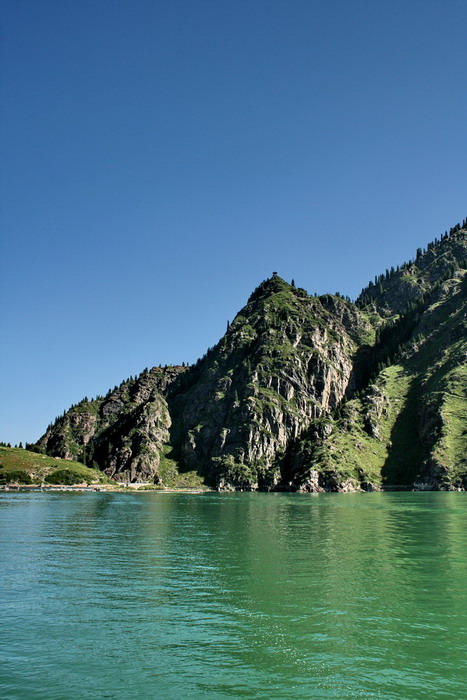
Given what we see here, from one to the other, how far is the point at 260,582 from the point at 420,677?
24.1m

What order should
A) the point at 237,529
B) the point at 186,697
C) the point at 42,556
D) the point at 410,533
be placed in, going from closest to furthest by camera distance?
1. the point at 186,697
2. the point at 42,556
3. the point at 410,533
4. the point at 237,529

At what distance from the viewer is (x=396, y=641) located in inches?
1292

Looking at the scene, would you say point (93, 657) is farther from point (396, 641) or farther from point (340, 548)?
point (340, 548)

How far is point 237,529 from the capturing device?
323 ft

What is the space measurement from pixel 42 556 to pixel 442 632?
50.4 metres

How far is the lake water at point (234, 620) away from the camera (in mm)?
26938

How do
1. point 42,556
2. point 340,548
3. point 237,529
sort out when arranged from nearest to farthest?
point 42,556 < point 340,548 < point 237,529

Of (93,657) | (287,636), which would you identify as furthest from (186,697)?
(287,636)

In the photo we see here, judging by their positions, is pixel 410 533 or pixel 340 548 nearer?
pixel 340 548

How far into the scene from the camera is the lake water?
26938mm

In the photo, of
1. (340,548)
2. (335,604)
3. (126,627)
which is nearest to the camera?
(126,627)

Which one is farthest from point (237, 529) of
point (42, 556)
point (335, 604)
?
point (335, 604)

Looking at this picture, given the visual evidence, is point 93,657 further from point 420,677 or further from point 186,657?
point 420,677

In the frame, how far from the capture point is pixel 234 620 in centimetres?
3753
